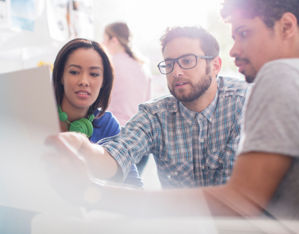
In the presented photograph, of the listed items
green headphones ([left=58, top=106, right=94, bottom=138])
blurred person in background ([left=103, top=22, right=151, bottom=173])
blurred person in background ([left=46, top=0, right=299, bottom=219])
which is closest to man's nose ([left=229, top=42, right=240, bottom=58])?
blurred person in background ([left=46, top=0, right=299, bottom=219])

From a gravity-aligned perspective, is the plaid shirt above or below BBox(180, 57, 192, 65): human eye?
below

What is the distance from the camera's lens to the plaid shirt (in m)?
0.46

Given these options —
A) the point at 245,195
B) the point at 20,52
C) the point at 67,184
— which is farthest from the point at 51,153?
the point at 20,52

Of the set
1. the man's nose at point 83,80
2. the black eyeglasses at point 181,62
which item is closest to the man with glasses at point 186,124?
the black eyeglasses at point 181,62

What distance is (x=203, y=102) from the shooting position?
1.89 feet

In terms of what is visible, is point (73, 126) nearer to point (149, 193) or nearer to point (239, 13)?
point (149, 193)

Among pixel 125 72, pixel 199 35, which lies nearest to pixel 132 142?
pixel 199 35

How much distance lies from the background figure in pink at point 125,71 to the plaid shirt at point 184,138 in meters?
0.17

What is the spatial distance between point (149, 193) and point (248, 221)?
11 centimetres

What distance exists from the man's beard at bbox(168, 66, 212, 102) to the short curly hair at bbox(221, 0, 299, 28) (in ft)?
0.73

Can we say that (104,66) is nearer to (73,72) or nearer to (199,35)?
(73,72)

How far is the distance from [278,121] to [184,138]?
26cm

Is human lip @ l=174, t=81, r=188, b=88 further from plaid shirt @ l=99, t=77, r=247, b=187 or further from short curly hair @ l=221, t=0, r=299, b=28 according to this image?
short curly hair @ l=221, t=0, r=299, b=28

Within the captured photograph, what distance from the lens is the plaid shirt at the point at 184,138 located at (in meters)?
0.46
